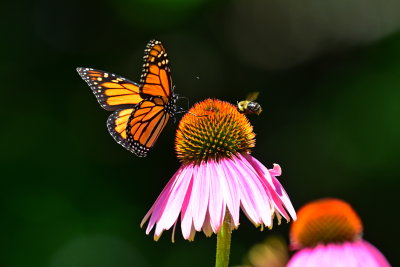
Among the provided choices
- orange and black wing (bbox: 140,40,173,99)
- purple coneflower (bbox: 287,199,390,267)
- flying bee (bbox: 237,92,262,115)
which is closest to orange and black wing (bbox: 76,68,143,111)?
orange and black wing (bbox: 140,40,173,99)

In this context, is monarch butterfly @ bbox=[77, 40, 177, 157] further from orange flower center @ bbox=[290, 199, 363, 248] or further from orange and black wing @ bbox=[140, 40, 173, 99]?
orange flower center @ bbox=[290, 199, 363, 248]

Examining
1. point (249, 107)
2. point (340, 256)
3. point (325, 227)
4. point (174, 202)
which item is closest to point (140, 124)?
point (249, 107)

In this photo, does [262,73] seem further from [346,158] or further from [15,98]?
[15,98]

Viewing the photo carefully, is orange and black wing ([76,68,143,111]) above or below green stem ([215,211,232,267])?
above

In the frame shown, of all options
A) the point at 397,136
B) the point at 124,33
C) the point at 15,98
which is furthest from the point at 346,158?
the point at 15,98

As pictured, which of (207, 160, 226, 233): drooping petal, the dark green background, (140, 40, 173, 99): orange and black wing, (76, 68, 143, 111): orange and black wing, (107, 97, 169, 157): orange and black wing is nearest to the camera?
(207, 160, 226, 233): drooping petal

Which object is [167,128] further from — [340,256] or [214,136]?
[340,256]

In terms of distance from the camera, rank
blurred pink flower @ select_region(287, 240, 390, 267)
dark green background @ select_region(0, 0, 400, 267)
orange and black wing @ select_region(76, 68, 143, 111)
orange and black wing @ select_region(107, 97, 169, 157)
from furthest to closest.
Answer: dark green background @ select_region(0, 0, 400, 267), orange and black wing @ select_region(76, 68, 143, 111), orange and black wing @ select_region(107, 97, 169, 157), blurred pink flower @ select_region(287, 240, 390, 267)
